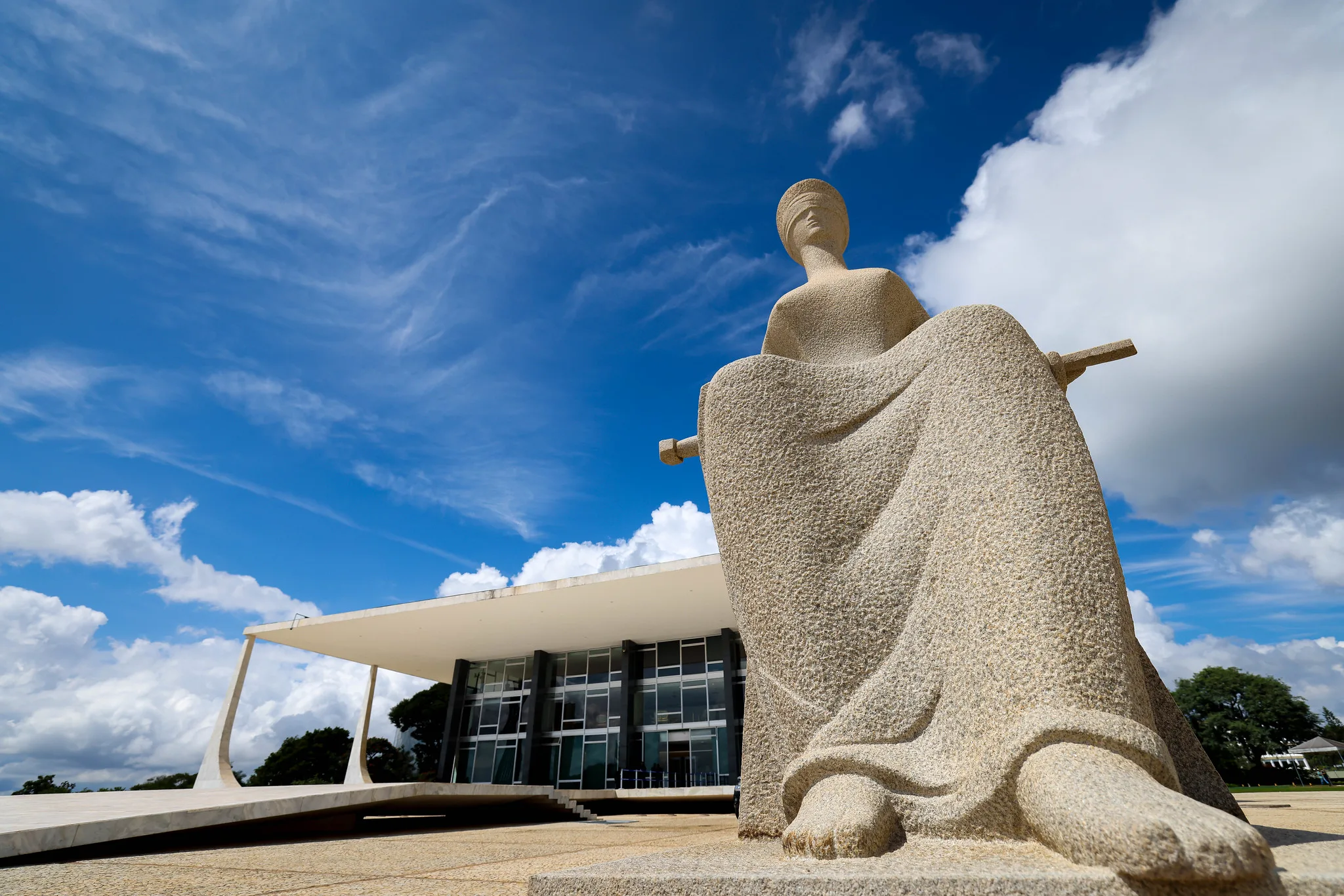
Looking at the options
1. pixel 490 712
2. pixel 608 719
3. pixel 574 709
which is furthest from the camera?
pixel 490 712

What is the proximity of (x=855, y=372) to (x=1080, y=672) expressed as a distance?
67.4 inches

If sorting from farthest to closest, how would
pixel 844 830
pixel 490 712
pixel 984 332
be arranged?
pixel 490 712 < pixel 984 332 < pixel 844 830

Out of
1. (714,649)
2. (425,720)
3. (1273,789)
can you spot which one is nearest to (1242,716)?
(1273,789)

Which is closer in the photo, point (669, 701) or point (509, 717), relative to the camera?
point (669, 701)

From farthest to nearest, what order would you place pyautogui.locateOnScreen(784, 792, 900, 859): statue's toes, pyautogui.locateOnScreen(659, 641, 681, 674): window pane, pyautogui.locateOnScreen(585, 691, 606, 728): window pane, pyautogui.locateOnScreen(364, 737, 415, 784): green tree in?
pyautogui.locateOnScreen(364, 737, 415, 784): green tree → pyautogui.locateOnScreen(585, 691, 606, 728): window pane → pyautogui.locateOnScreen(659, 641, 681, 674): window pane → pyautogui.locateOnScreen(784, 792, 900, 859): statue's toes

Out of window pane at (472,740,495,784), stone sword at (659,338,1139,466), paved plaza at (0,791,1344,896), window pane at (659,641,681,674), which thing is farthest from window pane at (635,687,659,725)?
stone sword at (659,338,1139,466)

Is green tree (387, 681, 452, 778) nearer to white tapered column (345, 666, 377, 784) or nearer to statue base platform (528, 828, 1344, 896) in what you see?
white tapered column (345, 666, 377, 784)

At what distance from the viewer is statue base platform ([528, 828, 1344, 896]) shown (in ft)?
4.33

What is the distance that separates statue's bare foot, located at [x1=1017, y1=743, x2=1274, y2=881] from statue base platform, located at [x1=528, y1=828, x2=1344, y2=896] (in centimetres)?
4

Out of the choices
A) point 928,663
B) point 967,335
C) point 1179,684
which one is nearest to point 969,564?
point 928,663

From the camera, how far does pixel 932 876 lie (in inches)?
55.7

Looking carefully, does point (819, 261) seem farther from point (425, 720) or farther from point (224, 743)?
point (425, 720)

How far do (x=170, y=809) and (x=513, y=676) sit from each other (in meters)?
19.3

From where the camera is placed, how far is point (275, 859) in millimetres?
3885
